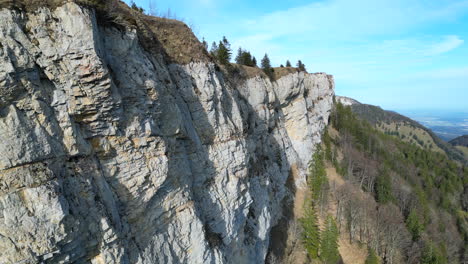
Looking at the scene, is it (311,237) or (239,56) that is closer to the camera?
(311,237)

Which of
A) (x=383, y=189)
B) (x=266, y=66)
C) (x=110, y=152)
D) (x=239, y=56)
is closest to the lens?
(x=110, y=152)

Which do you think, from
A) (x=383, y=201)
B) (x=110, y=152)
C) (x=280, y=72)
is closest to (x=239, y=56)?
(x=280, y=72)

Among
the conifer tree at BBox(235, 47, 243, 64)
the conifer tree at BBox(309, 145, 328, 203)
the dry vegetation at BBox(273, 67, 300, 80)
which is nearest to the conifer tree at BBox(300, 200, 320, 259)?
the conifer tree at BBox(309, 145, 328, 203)

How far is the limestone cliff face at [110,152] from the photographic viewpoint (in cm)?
960

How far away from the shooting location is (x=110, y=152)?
13117 millimetres

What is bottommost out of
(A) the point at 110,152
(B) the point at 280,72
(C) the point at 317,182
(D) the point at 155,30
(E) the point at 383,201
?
(E) the point at 383,201

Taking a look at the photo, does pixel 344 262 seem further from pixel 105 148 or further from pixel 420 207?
pixel 105 148

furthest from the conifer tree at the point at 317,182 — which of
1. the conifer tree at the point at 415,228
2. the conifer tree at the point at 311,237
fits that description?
the conifer tree at the point at 415,228

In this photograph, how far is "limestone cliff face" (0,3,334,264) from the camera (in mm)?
9602

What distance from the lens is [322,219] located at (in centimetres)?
3897

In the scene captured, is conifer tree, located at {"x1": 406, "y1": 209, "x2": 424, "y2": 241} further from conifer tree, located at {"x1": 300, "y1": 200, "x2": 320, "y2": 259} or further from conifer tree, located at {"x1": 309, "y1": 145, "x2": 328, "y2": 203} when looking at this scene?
conifer tree, located at {"x1": 300, "y1": 200, "x2": 320, "y2": 259}

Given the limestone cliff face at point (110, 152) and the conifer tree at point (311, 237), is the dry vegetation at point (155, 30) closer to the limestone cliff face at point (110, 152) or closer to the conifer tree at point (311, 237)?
the limestone cliff face at point (110, 152)

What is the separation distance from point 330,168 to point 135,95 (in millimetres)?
46381

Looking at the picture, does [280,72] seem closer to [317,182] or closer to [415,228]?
[317,182]
